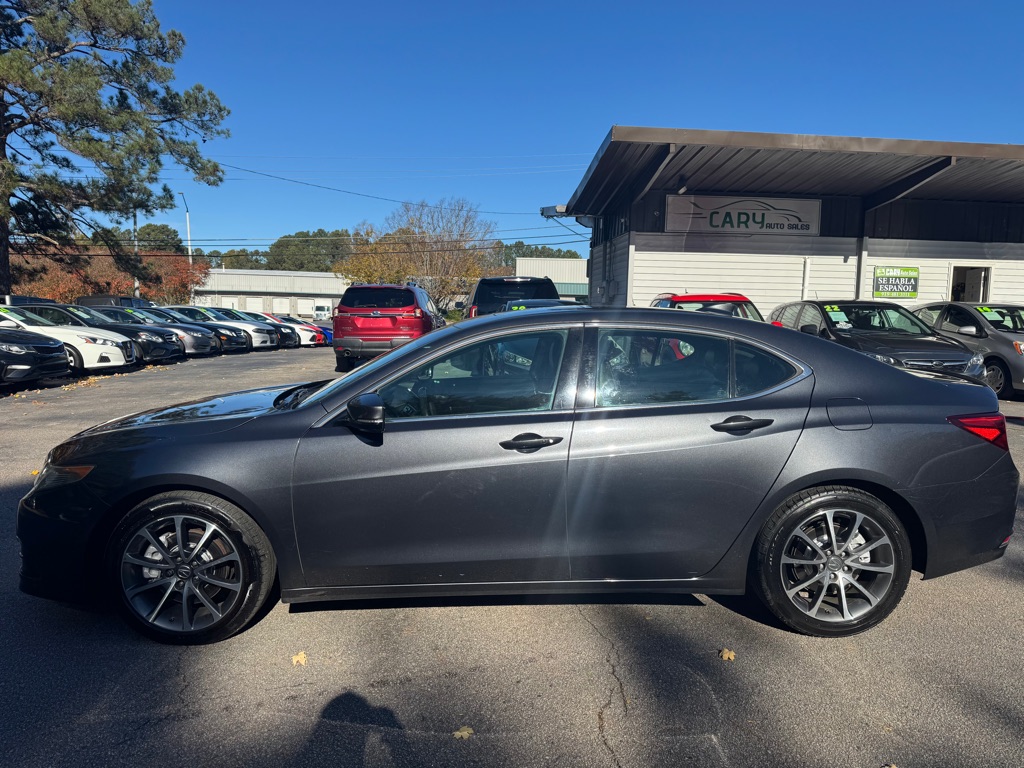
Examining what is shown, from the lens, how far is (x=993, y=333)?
11.0 meters

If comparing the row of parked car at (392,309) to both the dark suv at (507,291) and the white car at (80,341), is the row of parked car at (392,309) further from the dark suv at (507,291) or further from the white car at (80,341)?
the white car at (80,341)

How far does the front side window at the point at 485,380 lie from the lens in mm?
3326

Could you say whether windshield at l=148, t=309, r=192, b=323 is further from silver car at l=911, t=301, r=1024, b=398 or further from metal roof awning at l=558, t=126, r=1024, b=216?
silver car at l=911, t=301, r=1024, b=398

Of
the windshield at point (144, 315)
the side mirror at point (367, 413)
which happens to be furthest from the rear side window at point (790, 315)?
the windshield at point (144, 315)

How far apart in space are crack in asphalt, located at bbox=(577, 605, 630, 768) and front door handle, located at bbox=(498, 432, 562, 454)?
3.20ft

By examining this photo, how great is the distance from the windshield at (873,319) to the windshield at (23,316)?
15042 millimetres

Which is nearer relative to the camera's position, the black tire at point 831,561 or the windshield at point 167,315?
the black tire at point 831,561

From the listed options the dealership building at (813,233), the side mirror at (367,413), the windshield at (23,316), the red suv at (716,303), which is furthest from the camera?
the dealership building at (813,233)

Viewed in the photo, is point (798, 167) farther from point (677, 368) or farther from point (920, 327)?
point (677, 368)

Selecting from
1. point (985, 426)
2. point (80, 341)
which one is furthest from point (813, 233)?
point (80, 341)

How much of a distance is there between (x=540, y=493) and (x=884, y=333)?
8.86 metres

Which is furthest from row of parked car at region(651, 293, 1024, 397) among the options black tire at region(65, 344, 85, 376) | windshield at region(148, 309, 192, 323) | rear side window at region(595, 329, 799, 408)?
windshield at region(148, 309, 192, 323)

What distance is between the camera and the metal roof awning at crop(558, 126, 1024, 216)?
44.4ft

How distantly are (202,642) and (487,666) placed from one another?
134cm
